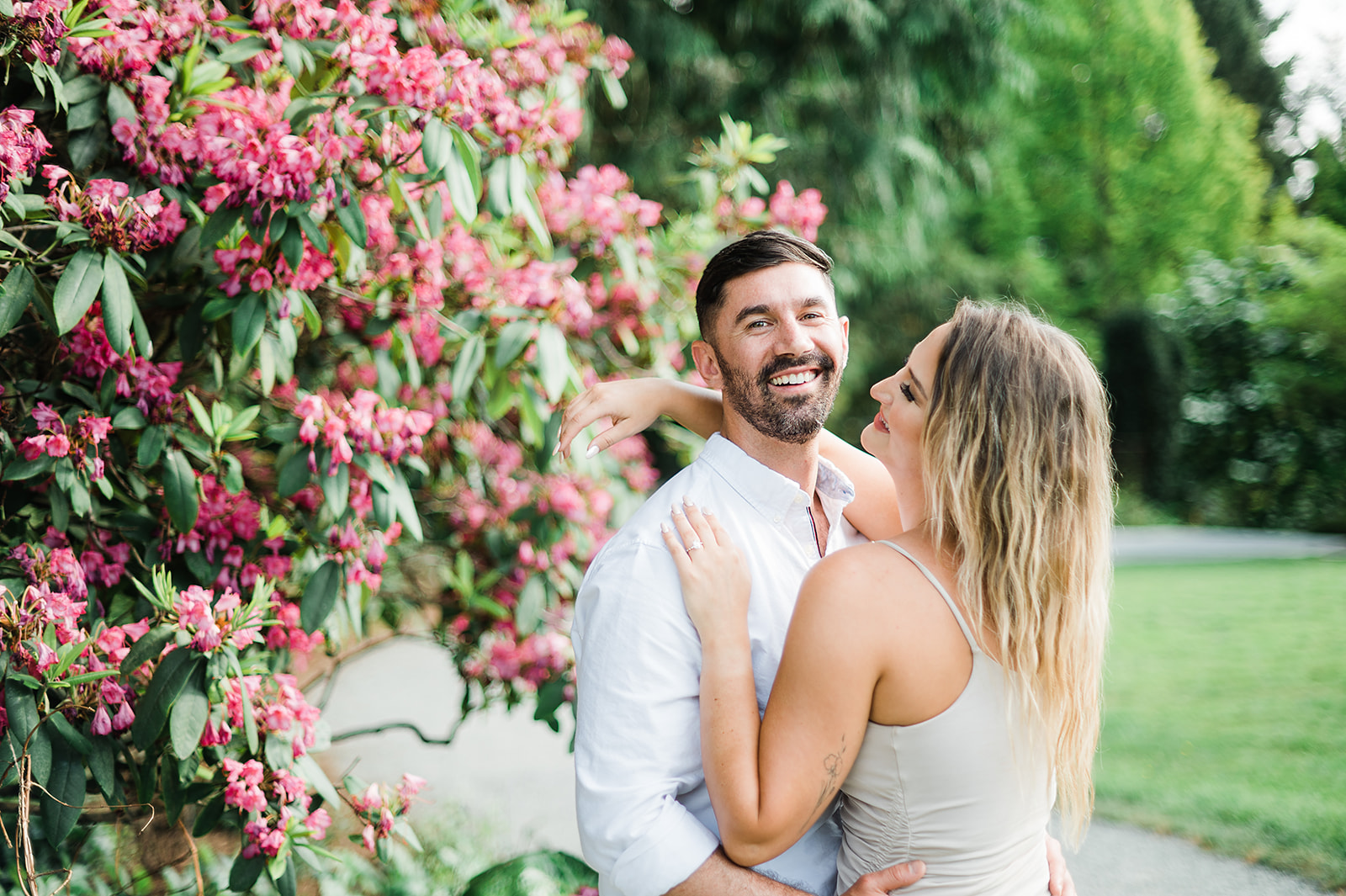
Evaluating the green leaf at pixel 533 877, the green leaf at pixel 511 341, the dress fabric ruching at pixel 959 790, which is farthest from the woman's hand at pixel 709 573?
the green leaf at pixel 533 877

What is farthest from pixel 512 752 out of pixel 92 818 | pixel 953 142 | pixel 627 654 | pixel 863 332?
pixel 863 332

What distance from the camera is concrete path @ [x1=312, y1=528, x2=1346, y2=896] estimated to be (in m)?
3.72

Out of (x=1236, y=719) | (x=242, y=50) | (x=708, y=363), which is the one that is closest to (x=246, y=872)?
(x=708, y=363)

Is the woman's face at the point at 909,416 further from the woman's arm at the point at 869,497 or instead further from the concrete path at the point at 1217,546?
the concrete path at the point at 1217,546

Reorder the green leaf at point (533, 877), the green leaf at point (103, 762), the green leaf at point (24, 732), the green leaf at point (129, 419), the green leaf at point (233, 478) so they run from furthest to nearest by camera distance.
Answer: the green leaf at point (533, 877) → the green leaf at point (233, 478) → the green leaf at point (129, 419) → the green leaf at point (103, 762) → the green leaf at point (24, 732)

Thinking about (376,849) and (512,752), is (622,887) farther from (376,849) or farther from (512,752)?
(512,752)

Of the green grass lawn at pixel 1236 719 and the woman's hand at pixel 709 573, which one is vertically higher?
the woman's hand at pixel 709 573

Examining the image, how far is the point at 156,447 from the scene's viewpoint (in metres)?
2.08

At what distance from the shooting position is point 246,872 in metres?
2.07

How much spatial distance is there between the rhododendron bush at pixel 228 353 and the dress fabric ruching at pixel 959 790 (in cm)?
124

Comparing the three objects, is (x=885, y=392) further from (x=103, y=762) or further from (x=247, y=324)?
A: (x=103, y=762)

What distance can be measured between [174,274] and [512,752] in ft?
12.4

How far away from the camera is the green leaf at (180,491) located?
2.06 meters

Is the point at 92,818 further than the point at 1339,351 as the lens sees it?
No
